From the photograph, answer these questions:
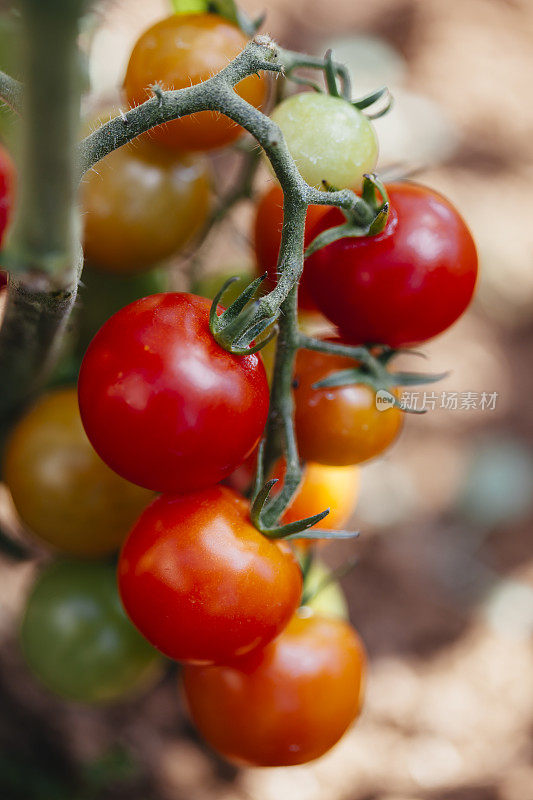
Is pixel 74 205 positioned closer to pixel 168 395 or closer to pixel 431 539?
pixel 168 395

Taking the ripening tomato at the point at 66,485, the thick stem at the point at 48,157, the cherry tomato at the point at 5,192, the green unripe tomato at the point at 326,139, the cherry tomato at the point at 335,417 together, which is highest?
the thick stem at the point at 48,157

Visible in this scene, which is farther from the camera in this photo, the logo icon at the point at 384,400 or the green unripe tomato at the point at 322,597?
the green unripe tomato at the point at 322,597

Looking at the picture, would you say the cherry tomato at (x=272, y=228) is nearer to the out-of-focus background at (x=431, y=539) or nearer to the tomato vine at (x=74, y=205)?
the tomato vine at (x=74, y=205)

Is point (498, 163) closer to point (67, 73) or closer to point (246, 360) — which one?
point (246, 360)

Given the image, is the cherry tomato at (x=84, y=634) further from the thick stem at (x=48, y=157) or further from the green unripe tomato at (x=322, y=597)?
the thick stem at (x=48, y=157)

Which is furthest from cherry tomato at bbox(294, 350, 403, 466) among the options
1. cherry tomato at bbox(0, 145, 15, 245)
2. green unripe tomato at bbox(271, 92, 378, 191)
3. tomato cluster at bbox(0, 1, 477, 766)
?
cherry tomato at bbox(0, 145, 15, 245)

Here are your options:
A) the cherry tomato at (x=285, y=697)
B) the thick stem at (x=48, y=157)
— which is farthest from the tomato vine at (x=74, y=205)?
the cherry tomato at (x=285, y=697)

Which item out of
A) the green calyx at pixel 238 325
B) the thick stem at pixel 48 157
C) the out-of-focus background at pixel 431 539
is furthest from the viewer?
the out-of-focus background at pixel 431 539

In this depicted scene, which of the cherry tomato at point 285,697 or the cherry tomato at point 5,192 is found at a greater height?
the cherry tomato at point 5,192

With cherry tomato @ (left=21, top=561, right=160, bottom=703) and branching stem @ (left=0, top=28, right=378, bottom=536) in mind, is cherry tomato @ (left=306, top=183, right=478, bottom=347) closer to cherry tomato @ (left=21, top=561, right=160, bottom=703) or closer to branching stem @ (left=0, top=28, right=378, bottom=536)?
branching stem @ (left=0, top=28, right=378, bottom=536)

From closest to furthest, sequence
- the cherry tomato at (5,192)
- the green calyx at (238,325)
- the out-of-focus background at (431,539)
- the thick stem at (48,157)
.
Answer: the thick stem at (48,157)
the green calyx at (238,325)
the cherry tomato at (5,192)
the out-of-focus background at (431,539)
